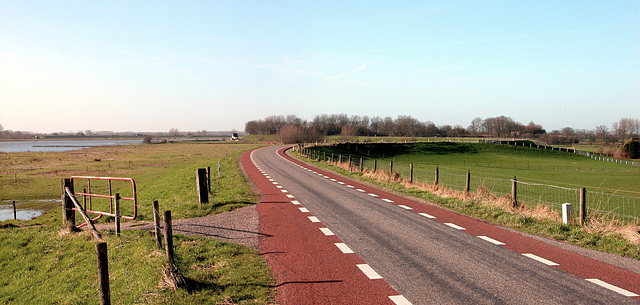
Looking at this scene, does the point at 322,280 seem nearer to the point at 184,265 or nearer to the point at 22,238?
the point at 184,265

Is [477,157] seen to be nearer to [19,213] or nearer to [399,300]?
[19,213]

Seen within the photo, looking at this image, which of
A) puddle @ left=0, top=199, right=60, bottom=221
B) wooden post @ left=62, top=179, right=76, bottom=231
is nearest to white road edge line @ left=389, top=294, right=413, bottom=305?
wooden post @ left=62, top=179, right=76, bottom=231

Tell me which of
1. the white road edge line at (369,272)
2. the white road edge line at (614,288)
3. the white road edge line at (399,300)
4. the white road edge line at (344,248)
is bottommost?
the white road edge line at (344,248)

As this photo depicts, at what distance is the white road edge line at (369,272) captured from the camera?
20.7ft

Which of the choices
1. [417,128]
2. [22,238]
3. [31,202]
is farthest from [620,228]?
[417,128]

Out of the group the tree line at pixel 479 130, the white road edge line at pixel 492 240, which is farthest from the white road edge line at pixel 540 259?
the tree line at pixel 479 130

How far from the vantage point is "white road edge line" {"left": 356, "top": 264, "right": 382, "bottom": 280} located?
6294 millimetres

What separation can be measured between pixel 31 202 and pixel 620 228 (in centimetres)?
3660

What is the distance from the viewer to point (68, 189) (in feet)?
41.0

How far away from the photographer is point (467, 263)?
23.0 ft

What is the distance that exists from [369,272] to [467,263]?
71.6 inches

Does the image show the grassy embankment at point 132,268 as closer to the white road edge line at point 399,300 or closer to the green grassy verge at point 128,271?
the green grassy verge at point 128,271

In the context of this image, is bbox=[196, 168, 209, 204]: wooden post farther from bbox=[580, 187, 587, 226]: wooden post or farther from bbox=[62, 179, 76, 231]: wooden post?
bbox=[580, 187, 587, 226]: wooden post

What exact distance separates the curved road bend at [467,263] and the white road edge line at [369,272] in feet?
0.32
